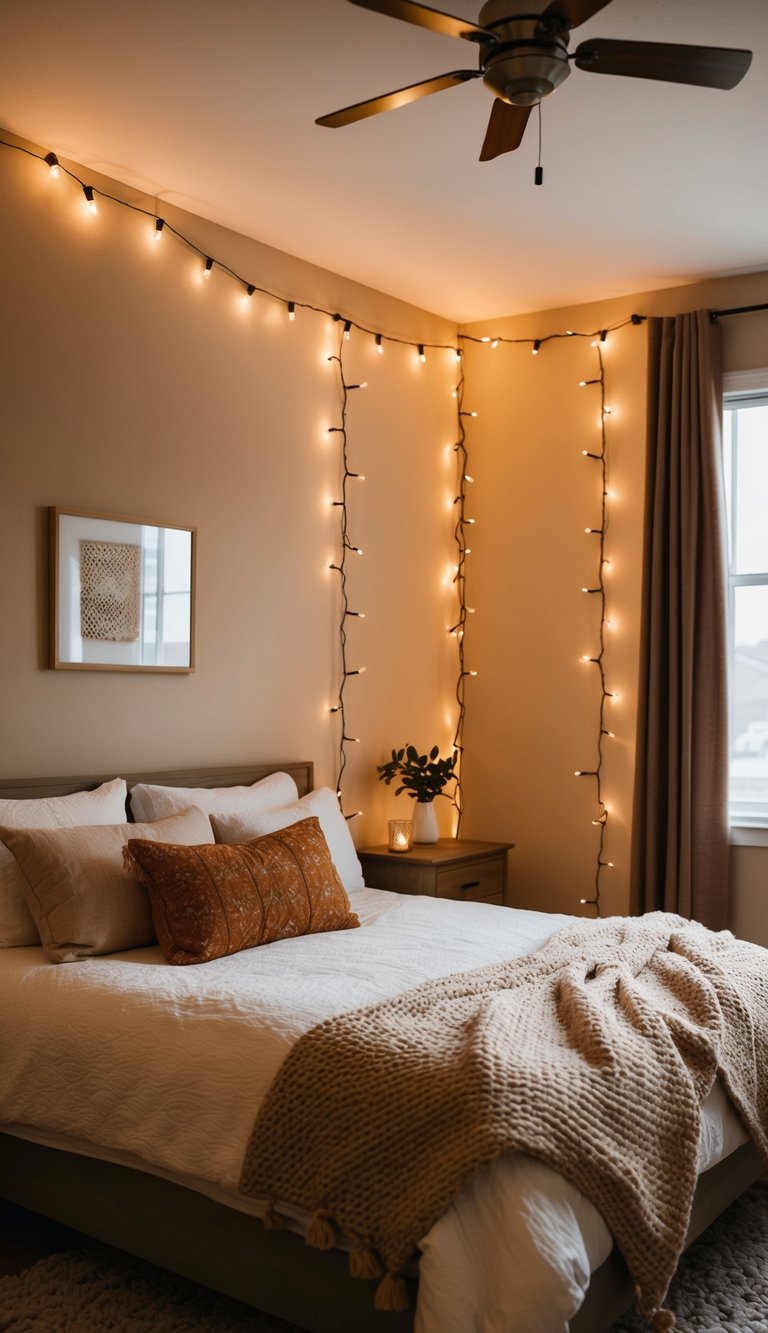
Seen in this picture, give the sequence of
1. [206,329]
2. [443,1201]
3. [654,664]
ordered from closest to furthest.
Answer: [443,1201], [206,329], [654,664]

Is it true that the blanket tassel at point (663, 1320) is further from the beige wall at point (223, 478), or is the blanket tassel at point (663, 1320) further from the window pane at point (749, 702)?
the window pane at point (749, 702)

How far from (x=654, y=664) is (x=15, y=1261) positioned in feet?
9.72

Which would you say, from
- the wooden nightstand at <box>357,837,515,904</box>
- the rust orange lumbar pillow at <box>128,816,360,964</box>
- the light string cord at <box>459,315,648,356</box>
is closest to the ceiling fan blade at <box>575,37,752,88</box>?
the rust orange lumbar pillow at <box>128,816,360,964</box>

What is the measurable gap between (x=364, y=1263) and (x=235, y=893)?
1.15m

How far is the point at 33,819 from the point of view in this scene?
3.15m

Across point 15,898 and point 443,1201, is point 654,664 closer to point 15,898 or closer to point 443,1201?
point 15,898

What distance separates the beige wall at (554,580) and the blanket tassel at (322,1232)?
9.37 ft

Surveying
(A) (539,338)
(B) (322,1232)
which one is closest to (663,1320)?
(B) (322,1232)

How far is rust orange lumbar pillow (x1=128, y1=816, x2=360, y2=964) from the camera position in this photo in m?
2.94

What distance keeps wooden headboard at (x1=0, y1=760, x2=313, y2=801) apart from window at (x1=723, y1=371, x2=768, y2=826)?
164 centimetres

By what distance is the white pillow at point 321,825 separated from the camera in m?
3.54

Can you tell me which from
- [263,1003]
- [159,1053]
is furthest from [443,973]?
[159,1053]

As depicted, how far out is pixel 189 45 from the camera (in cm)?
291

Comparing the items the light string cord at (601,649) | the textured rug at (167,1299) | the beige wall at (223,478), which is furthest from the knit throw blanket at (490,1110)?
the light string cord at (601,649)
